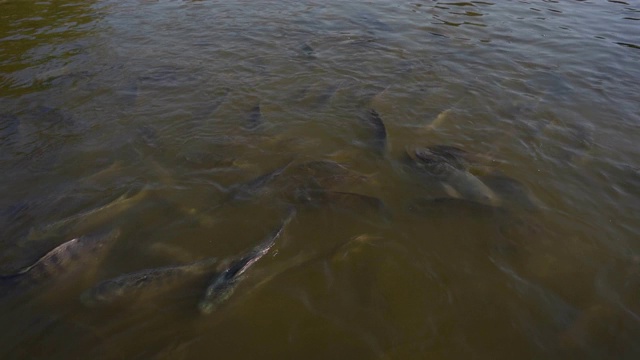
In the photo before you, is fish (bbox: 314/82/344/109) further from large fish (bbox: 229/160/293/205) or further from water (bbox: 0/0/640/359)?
large fish (bbox: 229/160/293/205)

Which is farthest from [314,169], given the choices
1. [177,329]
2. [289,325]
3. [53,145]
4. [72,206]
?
[53,145]

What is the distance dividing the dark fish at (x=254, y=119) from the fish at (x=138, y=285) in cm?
318

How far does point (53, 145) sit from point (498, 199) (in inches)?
269

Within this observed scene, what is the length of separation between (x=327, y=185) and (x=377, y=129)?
1803 millimetres

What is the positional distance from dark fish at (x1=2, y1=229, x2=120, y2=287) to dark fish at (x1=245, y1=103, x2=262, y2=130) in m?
2.96

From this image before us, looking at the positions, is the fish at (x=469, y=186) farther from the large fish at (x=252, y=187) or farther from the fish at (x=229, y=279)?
the fish at (x=229, y=279)

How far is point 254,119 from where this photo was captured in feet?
22.8

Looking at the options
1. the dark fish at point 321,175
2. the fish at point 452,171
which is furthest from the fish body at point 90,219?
the fish at point 452,171

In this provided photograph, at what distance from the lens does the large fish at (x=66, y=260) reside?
Answer: 4.02 m

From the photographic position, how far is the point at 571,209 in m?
5.07

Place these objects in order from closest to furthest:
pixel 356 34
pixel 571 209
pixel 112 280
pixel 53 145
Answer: pixel 112 280, pixel 571 209, pixel 53 145, pixel 356 34

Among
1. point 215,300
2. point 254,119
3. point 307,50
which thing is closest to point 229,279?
point 215,300

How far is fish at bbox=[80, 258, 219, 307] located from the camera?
3924 millimetres

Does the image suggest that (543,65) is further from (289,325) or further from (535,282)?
(289,325)
